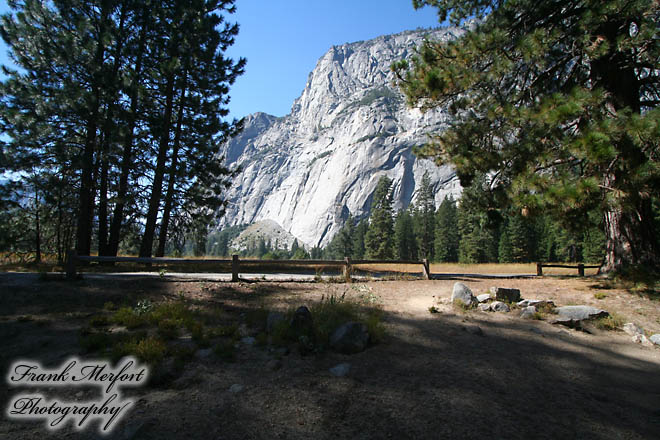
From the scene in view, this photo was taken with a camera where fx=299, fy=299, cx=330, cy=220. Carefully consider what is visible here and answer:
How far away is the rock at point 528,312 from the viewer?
6.69 metres

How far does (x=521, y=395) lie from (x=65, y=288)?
9.81 meters

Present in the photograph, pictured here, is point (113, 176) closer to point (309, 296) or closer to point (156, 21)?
point (156, 21)

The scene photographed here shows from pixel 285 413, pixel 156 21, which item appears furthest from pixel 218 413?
pixel 156 21

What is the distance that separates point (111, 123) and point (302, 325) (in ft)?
38.3

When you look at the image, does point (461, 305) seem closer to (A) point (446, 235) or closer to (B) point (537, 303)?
(B) point (537, 303)

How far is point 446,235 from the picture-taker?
5819cm

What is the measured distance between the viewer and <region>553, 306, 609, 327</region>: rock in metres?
6.27

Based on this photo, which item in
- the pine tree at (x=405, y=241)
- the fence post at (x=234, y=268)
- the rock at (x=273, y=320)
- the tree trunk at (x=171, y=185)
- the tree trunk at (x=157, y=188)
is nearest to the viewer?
the rock at (x=273, y=320)

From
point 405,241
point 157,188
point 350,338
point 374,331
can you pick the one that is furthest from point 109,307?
point 405,241

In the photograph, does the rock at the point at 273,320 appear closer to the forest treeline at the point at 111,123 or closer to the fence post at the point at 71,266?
the fence post at the point at 71,266

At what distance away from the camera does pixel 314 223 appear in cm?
15912

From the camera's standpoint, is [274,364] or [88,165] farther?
[88,165]

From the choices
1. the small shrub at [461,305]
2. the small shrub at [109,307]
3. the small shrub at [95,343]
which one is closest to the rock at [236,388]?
the small shrub at [95,343]

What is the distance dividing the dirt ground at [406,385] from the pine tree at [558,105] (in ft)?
10.3
